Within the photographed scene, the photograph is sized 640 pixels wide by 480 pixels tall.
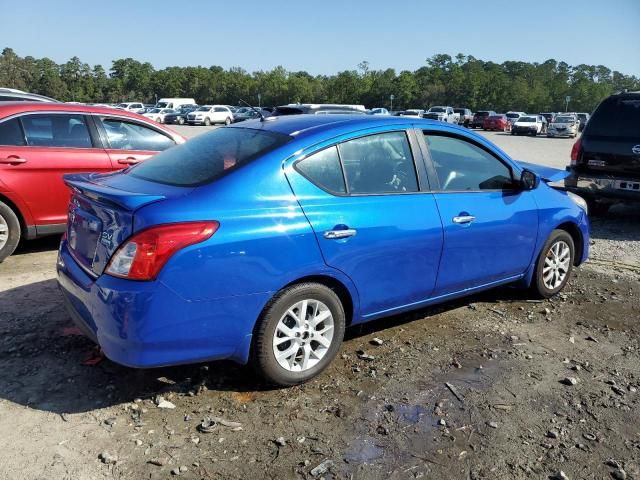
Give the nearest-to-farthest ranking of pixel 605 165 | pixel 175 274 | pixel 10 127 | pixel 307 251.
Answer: pixel 175 274, pixel 307 251, pixel 10 127, pixel 605 165

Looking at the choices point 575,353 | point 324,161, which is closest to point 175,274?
point 324,161

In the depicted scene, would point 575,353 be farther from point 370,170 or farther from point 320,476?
point 320,476

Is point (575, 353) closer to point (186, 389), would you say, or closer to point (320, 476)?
point (320, 476)

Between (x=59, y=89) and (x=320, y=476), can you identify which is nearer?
(x=320, y=476)

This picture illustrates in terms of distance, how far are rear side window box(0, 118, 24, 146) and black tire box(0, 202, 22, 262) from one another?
66cm

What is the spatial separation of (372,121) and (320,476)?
233 centimetres

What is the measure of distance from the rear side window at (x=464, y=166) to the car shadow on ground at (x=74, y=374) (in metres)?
1.32

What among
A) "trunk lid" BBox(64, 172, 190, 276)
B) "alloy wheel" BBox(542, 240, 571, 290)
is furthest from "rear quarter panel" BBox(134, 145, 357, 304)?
"alloy wheel" BBox(542, 240, 571, 290)

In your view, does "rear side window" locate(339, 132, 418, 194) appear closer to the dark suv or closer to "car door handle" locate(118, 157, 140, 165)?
"car door handle" locate(118, 157, 140, 165)

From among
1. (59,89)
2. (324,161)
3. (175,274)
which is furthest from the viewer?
(59,89)

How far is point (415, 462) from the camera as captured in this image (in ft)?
9.13

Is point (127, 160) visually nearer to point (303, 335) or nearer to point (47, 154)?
point (47, 154)

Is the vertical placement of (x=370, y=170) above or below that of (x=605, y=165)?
above

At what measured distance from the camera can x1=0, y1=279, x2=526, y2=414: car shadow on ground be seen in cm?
328
